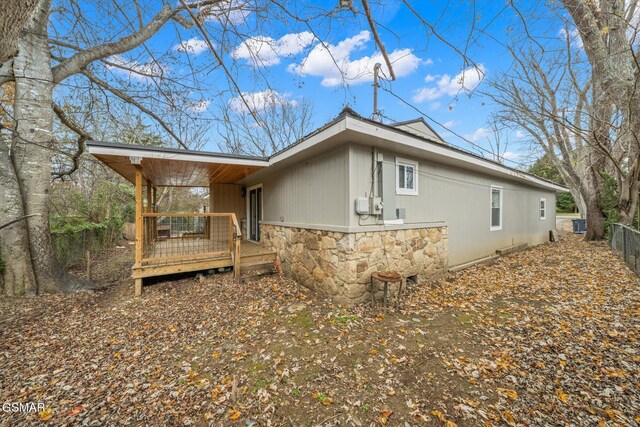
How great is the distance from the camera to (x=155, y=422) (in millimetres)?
1998

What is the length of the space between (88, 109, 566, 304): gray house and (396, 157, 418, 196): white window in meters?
0.02

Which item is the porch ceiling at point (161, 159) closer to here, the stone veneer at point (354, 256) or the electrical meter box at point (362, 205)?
the stone veneer at point (354, 256)

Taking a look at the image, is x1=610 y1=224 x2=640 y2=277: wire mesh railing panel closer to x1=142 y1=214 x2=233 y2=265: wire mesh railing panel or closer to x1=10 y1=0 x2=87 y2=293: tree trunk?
x1=142 y1=214 x2=233 y2=265: wire mesh railing panel

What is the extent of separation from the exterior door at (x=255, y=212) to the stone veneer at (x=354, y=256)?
2.66 metres

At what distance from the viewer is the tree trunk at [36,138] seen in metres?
4.16

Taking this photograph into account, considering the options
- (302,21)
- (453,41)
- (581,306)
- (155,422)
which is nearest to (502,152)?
(581,306)

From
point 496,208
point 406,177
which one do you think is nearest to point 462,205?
point 496,208

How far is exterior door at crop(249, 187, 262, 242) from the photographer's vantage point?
857 cm

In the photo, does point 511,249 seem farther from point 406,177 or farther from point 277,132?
point 277,132

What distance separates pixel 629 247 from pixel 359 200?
7330 mm

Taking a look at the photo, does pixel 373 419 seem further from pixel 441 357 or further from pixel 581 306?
pixel 581 306

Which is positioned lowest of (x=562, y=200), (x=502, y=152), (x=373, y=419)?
(x=373, y=419)

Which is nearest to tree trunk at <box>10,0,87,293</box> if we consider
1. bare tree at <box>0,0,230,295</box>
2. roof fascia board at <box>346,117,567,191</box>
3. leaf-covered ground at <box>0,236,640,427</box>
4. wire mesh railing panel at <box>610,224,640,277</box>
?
bare tree at <box>0,0,230,295</box>

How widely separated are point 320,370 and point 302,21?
143 inches
